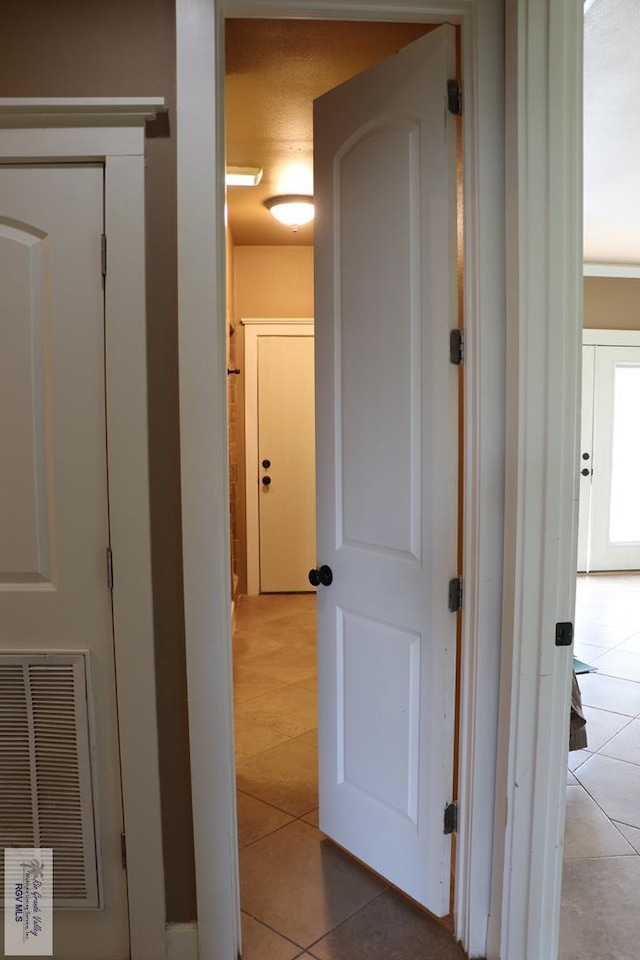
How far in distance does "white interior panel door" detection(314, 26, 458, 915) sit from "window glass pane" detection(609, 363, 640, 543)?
16.6 feet

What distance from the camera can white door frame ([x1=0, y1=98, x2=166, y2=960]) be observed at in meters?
1.56

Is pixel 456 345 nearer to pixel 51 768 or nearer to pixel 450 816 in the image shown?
pixel 450 816

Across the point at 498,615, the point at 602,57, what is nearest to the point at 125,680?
the point at 498,615

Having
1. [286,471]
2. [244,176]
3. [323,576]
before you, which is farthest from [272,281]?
[323,576]

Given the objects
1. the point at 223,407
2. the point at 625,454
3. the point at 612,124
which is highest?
the point at 612,124

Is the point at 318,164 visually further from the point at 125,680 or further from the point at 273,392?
the point at 273,392

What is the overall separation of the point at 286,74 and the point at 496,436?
72.1 inches

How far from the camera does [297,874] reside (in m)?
2.08

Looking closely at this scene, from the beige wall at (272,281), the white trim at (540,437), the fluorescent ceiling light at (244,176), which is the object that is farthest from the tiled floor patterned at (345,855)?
the beige wall at (272,281)

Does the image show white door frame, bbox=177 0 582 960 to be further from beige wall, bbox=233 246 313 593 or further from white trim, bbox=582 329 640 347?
white trim, bbox=582 329 640 347

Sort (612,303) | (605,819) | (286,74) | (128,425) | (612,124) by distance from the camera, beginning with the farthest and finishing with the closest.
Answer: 1. (612,303)
2. (612,124)
3. (286,74)
4. (605,819)
5. (128,425)

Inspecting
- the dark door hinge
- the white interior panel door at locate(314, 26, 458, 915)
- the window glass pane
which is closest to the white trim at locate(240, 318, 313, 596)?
the window glass pane

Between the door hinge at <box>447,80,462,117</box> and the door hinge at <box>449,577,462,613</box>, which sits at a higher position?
the door hinge at <box>447,80,462,117</box>

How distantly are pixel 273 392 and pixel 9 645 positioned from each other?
4.09 metres
